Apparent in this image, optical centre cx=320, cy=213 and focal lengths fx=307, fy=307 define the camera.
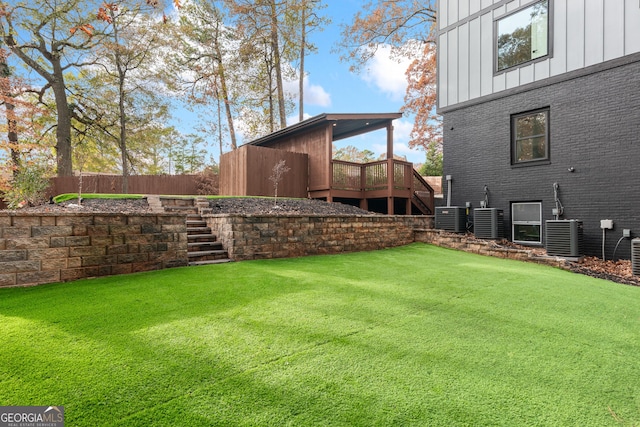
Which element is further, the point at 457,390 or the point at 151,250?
the point at 151,250

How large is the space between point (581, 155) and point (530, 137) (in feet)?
4.16

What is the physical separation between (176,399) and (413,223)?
7925 mm

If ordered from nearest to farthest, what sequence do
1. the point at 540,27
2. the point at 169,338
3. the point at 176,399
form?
the point at 176,399, the point at 169,338, the point at 540,27

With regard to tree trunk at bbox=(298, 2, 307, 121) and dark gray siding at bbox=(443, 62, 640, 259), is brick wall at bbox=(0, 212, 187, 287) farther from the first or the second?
tree trunk at bbox=(298, 2, 307, 121)

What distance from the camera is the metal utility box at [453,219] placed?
8.48 meters

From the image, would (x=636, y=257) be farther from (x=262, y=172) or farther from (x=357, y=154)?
(x=357, y=154)

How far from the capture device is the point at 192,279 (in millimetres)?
4000

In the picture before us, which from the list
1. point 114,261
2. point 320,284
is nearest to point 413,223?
point 320,284

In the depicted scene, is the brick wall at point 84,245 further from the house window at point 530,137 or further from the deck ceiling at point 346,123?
the house window at point 530,137

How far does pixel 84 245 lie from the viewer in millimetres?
3977

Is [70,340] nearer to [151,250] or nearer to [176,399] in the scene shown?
[176,399]

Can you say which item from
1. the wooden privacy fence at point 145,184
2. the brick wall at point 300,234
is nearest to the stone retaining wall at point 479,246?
the brick wall at point 300,234

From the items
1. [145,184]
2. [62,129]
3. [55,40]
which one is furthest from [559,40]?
[55,40]

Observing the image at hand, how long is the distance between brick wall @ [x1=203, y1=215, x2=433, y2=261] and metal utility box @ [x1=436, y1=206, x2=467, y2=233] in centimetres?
133
